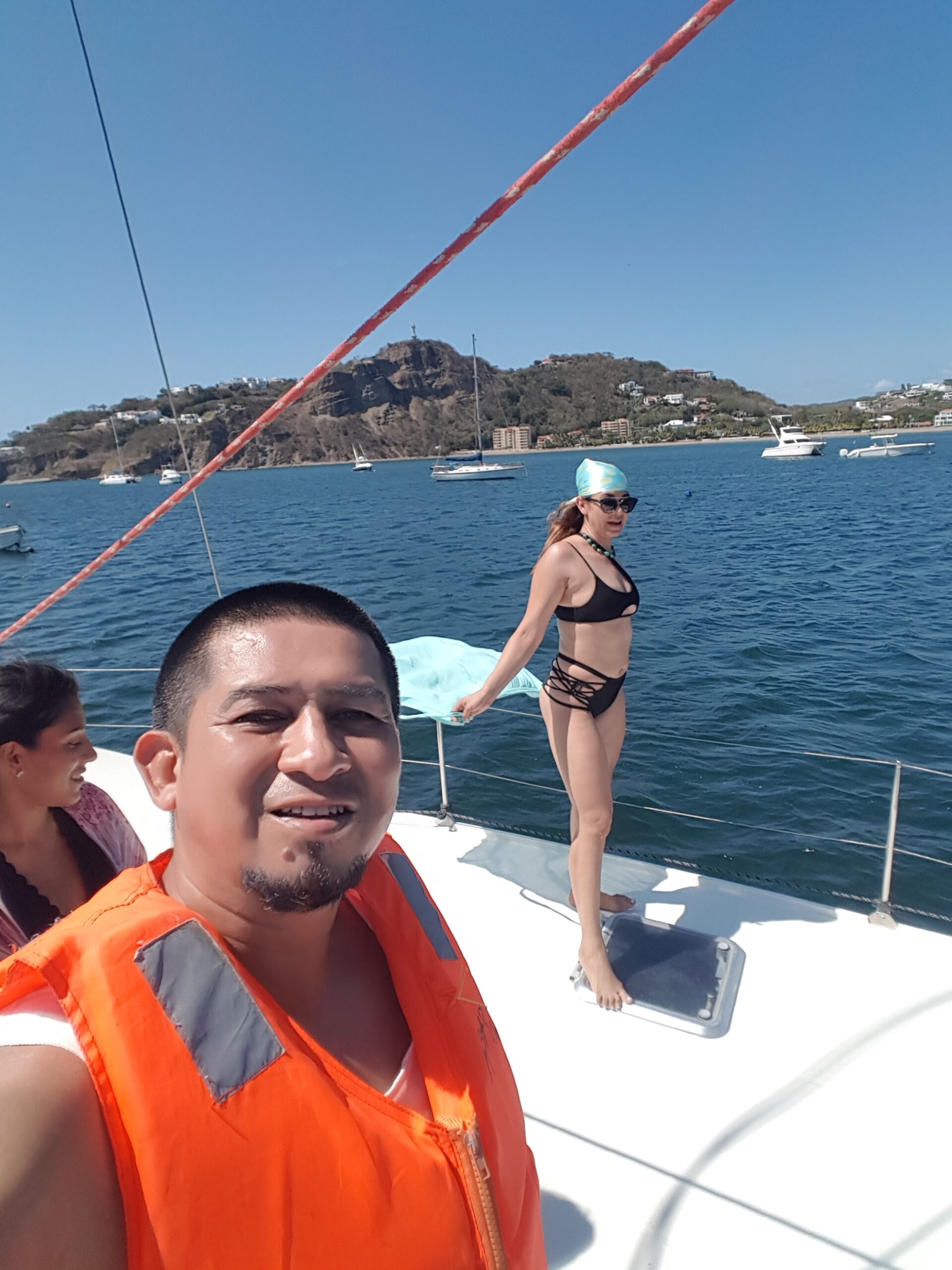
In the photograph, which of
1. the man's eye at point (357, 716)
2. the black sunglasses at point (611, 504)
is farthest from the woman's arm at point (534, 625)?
the man's eye at point (357, 716)

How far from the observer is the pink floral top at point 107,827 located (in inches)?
73.2

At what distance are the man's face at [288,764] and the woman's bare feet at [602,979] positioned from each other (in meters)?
1.91

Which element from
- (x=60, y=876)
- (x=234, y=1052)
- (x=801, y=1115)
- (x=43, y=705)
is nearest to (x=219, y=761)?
(x=234, y=1052)

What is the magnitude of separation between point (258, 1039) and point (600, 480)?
2.18 metres

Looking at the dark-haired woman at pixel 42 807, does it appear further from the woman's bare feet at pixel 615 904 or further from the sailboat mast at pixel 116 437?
the sailboat mast at pixel 116 437

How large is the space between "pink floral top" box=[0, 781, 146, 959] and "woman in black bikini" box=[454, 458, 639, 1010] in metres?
1.30

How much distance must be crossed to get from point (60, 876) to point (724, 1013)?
2158mm

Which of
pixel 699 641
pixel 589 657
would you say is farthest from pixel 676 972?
pixel 699 641

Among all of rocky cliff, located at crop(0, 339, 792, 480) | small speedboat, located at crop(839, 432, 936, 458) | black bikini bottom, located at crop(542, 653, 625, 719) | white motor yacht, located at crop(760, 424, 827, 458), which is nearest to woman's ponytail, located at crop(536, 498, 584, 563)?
black bikini bottom, located at crop(542, 653, 625, 719)

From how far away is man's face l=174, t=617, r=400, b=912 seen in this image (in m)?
0.80

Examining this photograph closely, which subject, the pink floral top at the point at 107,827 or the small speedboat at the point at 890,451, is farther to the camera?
the small speedboat at the point at 890,451

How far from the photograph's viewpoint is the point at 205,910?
0.84 metres

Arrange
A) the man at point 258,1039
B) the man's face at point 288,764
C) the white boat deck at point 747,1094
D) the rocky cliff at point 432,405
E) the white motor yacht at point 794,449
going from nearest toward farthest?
the man at point 258,1039
the man's face at point 288,764
the white boat deck at point 747,1094
the white motor yacht at point 794,449
the rocky cliff at point 432,405

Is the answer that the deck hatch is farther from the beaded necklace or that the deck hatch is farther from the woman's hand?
the beaded necklace
